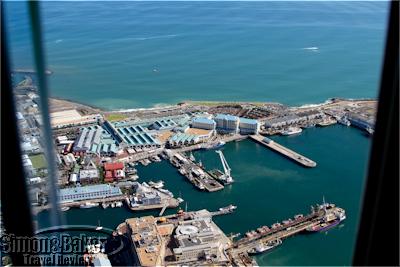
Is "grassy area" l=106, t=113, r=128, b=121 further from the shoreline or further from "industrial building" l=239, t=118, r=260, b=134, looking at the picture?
"industrial building" l=239, t=118, r=260, b=134

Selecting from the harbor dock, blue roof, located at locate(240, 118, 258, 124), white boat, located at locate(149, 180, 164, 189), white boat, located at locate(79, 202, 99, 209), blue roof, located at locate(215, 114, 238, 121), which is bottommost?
white boat, located at locate(79, 202, 99, 209)

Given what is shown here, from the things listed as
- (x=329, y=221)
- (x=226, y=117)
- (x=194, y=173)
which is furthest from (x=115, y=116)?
(x=329, y=221)

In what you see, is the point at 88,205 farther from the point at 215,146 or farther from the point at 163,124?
the point at 163,124

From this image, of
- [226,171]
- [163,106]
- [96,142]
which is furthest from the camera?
[163,106]

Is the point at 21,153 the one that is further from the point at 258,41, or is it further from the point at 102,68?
the point at 258,41

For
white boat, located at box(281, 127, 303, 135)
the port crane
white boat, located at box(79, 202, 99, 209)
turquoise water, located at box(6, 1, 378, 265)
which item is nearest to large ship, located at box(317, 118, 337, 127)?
turquoise water, located at box(6, 1, 378, 265)

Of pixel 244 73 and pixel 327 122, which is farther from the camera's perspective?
pixel 244 73
